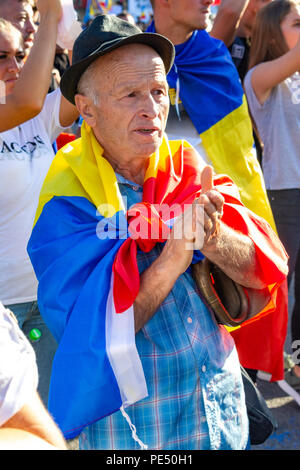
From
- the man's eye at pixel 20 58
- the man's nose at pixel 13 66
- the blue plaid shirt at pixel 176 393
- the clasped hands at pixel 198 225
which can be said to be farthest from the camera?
the man's eye at pixel 20 58

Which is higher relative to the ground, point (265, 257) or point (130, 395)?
point (265, 257)

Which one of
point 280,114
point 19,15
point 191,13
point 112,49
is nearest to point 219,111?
point 191,13

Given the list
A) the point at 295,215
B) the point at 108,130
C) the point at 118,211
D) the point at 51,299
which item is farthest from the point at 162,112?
the point at 295,215

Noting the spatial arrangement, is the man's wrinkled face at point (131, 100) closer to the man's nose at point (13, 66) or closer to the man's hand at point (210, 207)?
the man's hand at point (210, 207)

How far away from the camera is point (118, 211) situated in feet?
5.76

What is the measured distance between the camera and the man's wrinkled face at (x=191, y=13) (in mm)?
2877

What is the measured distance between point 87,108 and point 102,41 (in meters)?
0.24

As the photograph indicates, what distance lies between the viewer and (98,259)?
5.63 ft

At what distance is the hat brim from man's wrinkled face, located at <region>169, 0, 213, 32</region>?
38.4 inches

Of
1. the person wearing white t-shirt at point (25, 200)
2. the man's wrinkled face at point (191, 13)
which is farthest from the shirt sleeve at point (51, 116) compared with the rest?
the man's wrinkled face at point (191, 13)

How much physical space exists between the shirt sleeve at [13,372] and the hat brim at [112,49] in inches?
42.0

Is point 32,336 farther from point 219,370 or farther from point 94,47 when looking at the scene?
point 94,47

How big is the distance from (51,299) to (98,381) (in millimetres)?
302

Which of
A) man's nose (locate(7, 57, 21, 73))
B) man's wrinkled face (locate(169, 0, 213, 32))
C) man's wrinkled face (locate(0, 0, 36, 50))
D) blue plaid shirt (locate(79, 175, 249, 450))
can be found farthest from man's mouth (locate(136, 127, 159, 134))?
man's wrinkled face (locate(0, 0, 36, 50))
